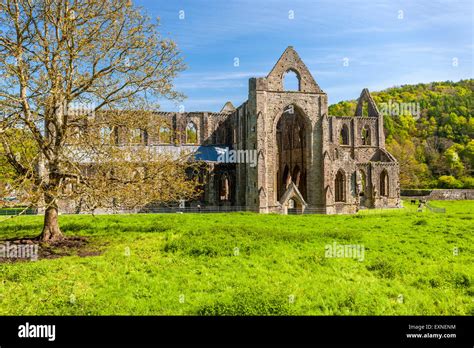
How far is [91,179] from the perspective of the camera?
14320mm

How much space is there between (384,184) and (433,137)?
42.9 metres

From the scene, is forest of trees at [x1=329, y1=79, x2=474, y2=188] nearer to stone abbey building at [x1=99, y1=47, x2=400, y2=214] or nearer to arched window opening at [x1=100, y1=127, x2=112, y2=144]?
stone abbey building at [x1=99, y1=47, x2=400, y2=214]

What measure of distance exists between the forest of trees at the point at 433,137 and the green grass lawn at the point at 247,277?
51375mm

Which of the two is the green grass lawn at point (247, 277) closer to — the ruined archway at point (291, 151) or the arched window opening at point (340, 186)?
the arched window opening at point (340, 186)

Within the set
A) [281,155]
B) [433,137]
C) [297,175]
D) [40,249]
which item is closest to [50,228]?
[40,249]

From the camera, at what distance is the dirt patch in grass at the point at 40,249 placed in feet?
42.8

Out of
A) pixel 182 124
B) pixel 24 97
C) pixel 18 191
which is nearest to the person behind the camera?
pixel 18 191

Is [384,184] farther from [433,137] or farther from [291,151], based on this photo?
[433,137]

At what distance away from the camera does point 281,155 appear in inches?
1708

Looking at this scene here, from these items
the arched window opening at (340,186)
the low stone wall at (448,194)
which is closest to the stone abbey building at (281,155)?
the arched window opening at (340,186)

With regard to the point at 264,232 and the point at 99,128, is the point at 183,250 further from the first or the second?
the point at 99,128
